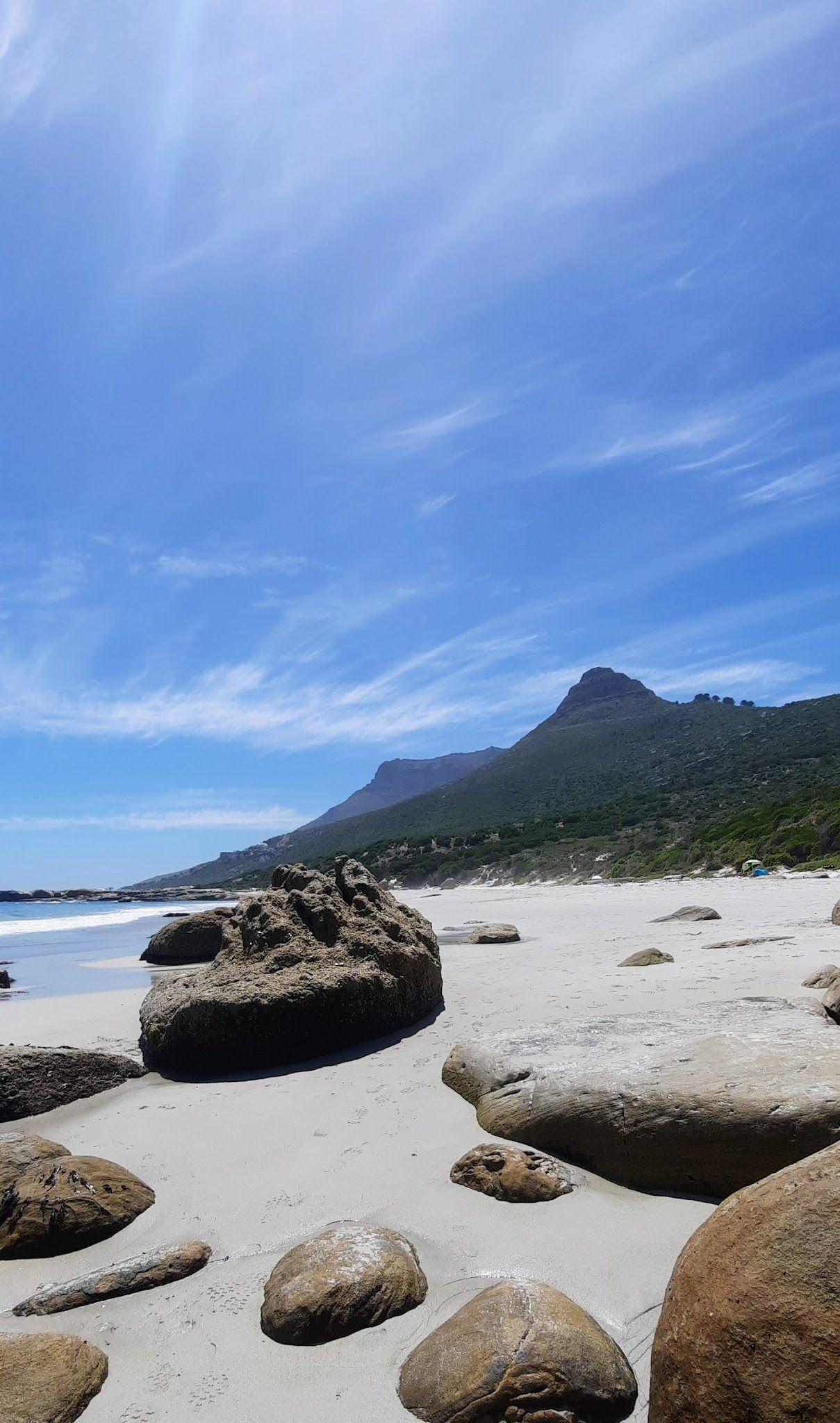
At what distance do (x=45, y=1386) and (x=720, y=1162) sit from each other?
2.64 m

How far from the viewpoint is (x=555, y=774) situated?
66250mm

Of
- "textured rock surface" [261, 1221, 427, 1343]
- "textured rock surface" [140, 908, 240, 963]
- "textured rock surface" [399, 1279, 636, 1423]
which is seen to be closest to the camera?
"textured rock surface" [399, 1279, 636, 1423]

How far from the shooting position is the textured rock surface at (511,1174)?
3340 millimetres

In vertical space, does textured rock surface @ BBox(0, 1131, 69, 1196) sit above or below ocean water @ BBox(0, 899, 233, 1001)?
above

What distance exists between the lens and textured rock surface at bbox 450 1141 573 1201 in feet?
11.0

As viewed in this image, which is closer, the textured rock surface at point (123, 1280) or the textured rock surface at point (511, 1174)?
the textured rock surface at point (123, 1280)

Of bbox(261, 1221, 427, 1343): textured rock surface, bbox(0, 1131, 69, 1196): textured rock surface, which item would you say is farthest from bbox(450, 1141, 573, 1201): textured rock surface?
bbox(0, 1131, 69, 1196): textured rock surface

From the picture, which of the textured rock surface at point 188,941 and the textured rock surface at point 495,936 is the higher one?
the textured rock surface at point 188,941

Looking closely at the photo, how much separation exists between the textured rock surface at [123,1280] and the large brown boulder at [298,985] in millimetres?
2894

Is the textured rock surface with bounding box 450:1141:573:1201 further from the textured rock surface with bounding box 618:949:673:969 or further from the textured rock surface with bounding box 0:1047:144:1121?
the textured rock surface with bounding box 618:949:673:969

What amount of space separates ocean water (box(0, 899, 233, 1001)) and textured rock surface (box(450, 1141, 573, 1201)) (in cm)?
735

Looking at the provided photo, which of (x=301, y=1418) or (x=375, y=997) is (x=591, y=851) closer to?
(x=375, y=997)

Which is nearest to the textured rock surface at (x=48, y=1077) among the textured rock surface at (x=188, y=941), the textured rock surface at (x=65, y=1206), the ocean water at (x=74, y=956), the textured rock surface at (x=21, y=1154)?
the textured rock surface at (x=21, y=1154)

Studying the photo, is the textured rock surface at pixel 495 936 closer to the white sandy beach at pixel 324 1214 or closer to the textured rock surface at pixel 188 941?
the textured rock surface at pixel 188 941
